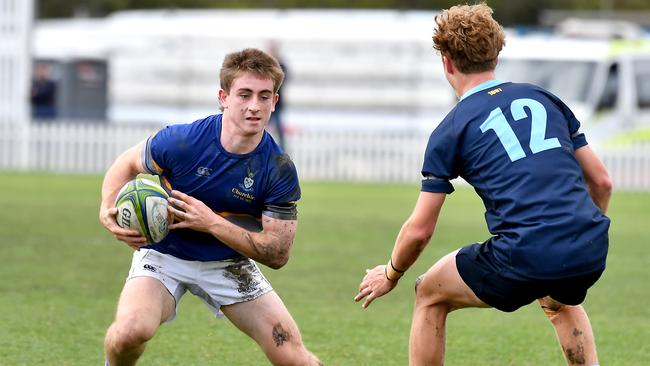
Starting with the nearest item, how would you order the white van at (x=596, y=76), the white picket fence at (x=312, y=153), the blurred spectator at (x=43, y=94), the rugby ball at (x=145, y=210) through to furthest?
1. the rugby ball at (x=145, y=210)
2. the white picket fence at (x=312, y=153)
3. the white van at (x=596, y=76)
4. the blurred spectator at (x=43, y=94)

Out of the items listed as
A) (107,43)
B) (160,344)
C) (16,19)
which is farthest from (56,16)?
(160,344)

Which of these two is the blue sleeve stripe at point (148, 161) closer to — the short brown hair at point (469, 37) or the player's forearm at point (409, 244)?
the player's forearm at point (409, 244)

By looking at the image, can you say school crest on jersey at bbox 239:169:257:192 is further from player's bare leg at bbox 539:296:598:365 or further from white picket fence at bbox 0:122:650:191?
white picket fence at bbox 0:122:650:191

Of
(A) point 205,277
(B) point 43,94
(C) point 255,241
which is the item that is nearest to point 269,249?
(C) point 255,241

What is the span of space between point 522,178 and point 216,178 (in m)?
1.59

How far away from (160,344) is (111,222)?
206 centimetres

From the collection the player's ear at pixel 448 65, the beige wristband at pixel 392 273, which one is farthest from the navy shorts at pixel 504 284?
the player's ear at pixel 448 65

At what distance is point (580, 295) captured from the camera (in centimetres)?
538

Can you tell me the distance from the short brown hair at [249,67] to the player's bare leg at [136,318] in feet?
3.49

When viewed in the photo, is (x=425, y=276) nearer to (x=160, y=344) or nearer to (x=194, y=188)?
(x=194, y=188)

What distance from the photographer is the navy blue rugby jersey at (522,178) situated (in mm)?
5121

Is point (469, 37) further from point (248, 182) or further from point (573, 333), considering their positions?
point (573, 333)

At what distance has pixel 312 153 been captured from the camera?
905 inches

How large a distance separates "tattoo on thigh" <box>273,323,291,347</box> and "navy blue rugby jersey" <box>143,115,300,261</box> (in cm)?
48
